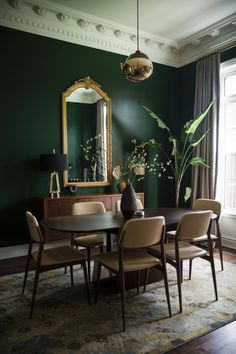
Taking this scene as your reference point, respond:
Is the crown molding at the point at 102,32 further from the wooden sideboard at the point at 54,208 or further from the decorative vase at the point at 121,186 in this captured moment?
the wooden sideboard at the point at 54,208

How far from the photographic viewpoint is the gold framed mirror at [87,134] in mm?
4422

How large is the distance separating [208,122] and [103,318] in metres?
3.50

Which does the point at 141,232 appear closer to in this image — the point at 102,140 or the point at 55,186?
the point at 55,186

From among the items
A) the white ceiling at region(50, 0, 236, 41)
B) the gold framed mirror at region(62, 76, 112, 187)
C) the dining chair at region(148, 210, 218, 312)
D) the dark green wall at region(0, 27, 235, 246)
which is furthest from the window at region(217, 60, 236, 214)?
the dining chair at region(148, 210, 218, 312)

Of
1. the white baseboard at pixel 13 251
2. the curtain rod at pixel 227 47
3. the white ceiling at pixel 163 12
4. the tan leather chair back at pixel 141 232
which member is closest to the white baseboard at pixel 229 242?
the tan leather chair back at pixel 141 232

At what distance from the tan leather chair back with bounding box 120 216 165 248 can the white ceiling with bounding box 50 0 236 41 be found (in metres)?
3.07

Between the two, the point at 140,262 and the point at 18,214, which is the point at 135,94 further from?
the point at 140,262

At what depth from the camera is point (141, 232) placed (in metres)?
2.31

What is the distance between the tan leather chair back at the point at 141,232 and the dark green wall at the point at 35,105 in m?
2.27

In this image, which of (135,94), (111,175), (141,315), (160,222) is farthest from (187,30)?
(141,315)

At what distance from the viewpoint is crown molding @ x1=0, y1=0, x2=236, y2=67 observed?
3939mm

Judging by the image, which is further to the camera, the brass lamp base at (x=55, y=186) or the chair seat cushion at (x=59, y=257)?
the brass lamp base at (x=55, y=186)

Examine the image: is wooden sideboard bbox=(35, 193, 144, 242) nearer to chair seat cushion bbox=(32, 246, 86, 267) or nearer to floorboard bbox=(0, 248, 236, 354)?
chair seat cushion bbox=(32, 246, 86, 267)

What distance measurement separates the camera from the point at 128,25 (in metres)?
4.60
